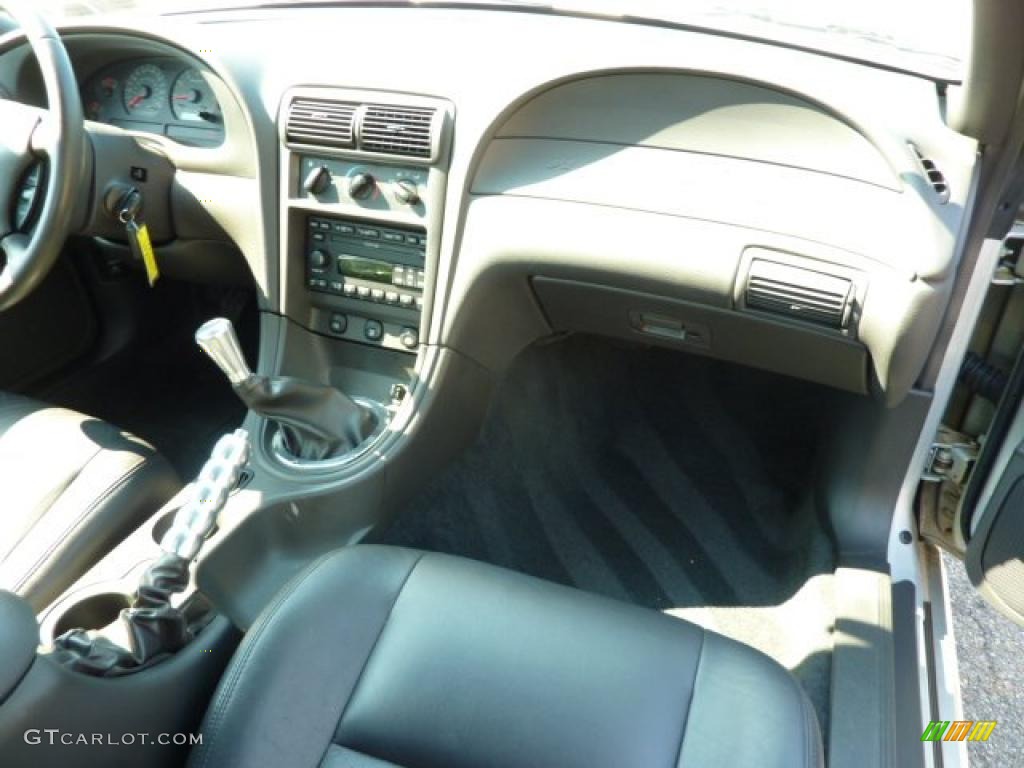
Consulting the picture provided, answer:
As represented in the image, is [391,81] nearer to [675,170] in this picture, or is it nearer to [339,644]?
[675,170]

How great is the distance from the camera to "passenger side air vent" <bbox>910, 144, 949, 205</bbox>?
1.25 m

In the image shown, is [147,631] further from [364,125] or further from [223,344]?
[364,125]

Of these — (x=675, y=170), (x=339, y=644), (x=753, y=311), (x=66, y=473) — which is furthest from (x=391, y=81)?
(x=339, y=644)

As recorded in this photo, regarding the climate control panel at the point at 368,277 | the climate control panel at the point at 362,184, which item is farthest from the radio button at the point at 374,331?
the climate control panel at the point at 362,184

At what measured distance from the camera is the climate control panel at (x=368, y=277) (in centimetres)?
165

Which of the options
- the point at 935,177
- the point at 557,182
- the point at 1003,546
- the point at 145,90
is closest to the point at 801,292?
the point at 935,177

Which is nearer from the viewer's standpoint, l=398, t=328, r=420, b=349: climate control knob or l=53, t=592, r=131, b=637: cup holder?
l=53, t=592, r=131, b=637: cup holder

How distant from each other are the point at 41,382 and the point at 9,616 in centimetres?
151

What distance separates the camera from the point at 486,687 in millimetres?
1068

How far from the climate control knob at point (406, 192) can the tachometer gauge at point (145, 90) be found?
634 millimetres

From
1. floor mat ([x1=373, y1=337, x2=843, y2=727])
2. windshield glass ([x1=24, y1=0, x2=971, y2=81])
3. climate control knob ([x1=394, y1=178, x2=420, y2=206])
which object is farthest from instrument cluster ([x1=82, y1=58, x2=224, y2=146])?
floor mat ([x1=373, y1=337, x2=843, y2=727])

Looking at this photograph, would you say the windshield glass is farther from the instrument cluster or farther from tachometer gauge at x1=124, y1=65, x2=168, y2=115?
tachometer gauge at x1=124, y1=65, x2=168, y2=115

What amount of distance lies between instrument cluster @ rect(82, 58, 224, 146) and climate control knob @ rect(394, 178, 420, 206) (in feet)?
1.49

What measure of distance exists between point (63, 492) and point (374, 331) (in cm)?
59
